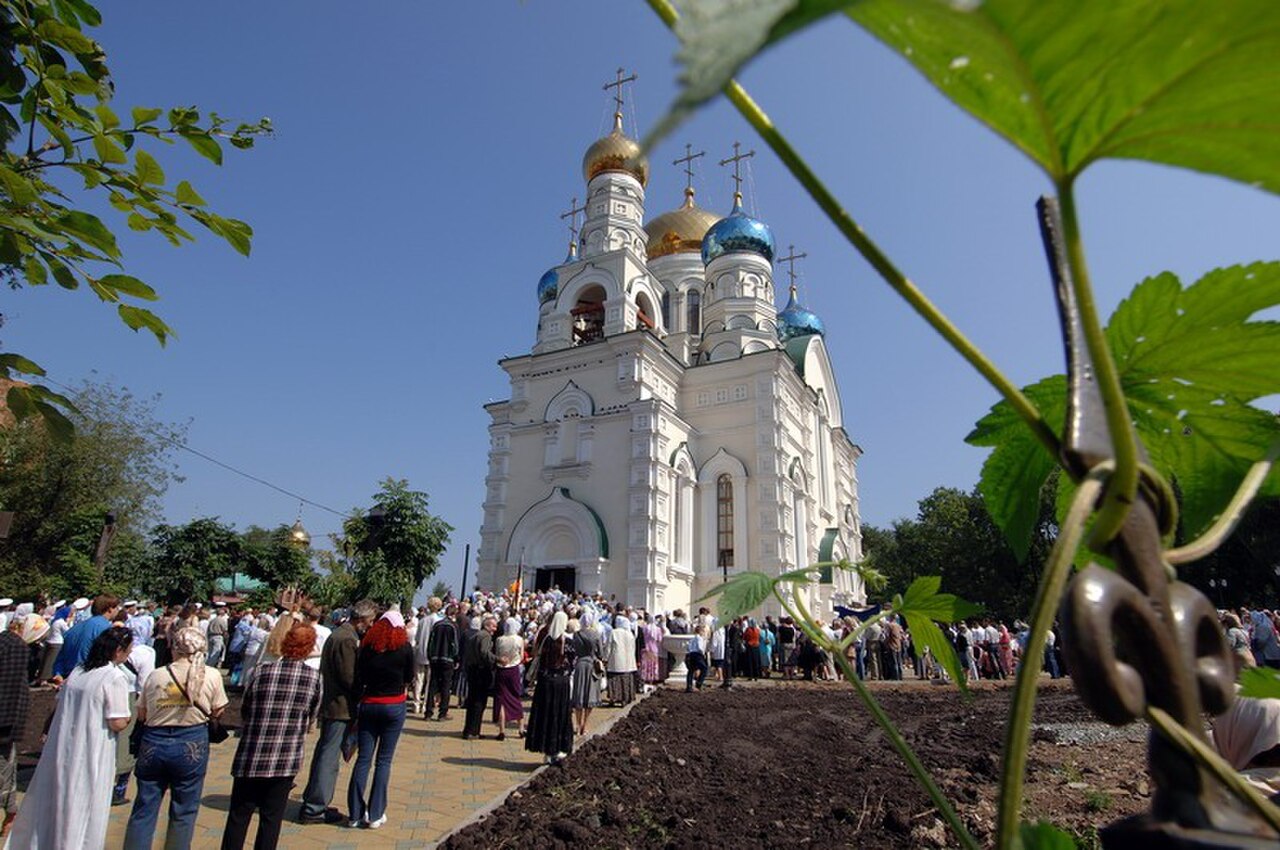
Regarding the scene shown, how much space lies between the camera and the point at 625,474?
2131 cm

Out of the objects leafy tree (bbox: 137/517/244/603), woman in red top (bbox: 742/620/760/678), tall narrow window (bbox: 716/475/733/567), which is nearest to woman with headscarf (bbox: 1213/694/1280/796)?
woman in red top (bbox: 742/620/760/678)

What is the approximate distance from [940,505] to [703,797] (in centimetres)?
3550

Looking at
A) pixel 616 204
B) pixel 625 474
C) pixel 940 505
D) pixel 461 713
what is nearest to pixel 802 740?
pixel 461 713

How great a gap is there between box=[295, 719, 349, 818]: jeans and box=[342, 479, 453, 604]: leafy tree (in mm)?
16649

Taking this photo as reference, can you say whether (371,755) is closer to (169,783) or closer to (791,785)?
(169,783)

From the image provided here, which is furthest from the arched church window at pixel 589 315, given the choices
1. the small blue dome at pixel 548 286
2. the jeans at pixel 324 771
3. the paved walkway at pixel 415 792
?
the jeans at pixel 324 771

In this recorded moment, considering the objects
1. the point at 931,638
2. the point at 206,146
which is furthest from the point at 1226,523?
the point at 206,146

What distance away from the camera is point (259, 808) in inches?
189

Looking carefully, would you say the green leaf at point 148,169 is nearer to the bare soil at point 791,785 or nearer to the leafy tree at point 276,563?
the bare soil at point 791,785

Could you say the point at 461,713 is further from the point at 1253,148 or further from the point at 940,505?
the point at 940,505

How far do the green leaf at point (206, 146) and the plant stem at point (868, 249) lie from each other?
206cm

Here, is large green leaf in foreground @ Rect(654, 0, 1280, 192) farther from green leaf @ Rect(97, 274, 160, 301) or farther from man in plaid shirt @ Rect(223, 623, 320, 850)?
man in plaid shirt @ Rect(223, 623, 320, 850)

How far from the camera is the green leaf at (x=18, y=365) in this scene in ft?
6.01

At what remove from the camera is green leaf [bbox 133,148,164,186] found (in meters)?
1.83
